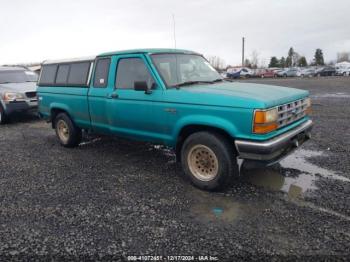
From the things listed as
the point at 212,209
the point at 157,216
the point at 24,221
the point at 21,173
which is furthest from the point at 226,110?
the point at 21,173

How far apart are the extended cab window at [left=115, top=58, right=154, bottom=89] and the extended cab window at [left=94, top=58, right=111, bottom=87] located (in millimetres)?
324

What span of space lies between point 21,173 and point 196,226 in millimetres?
3571

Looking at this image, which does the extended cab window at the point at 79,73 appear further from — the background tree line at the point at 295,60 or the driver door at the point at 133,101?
the background tree line at the point at 295,60

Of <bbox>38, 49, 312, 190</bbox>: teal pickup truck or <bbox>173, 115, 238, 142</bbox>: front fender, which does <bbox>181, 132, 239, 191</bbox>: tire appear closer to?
<bbox>38, 49, 312, 190</bbox>: teal pickup truck

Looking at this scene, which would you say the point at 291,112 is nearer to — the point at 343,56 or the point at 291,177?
the point at 291,177

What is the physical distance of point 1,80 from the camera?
11.1 metres

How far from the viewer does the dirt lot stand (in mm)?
3215

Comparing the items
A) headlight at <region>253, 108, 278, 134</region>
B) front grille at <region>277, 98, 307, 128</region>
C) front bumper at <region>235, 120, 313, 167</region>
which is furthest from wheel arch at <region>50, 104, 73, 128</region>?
front grille at <region>277, 98, 307, 128</region>

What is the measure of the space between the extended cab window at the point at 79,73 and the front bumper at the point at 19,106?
4.41 m

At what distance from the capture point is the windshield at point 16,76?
36.7ft

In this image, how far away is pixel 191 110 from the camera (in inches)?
175

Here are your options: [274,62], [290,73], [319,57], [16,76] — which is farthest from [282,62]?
[16,76]

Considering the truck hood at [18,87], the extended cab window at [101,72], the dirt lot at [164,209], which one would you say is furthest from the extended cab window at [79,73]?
the truck hood at [18,87]

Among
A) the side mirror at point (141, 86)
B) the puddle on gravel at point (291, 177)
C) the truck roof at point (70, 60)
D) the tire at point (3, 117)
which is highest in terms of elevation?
the truck roof at point (70, 60)
